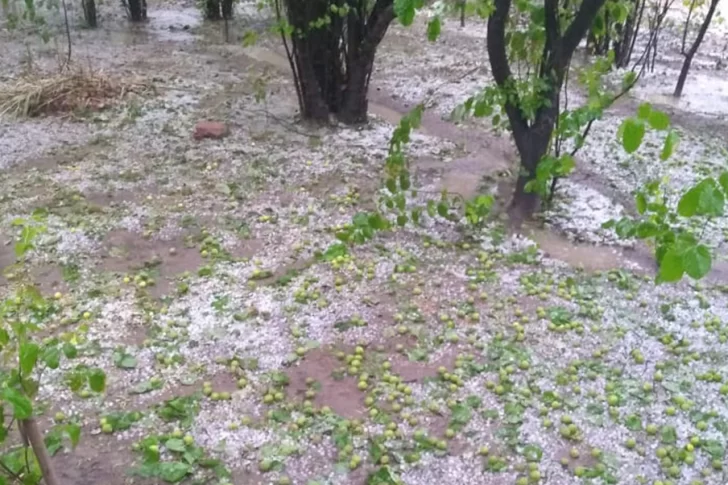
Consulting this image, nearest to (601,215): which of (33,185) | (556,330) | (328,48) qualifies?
(556,330)

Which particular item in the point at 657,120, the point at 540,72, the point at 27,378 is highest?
the point at 657,120

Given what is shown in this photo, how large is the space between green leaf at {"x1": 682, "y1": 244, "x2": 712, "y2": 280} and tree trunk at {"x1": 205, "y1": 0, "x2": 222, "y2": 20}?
9.22 metres

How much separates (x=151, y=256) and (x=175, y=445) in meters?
1.56

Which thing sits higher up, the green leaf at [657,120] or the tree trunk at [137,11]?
the green leaf at [657,120]

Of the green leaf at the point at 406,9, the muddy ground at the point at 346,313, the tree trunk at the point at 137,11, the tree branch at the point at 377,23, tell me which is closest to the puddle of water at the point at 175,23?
the tree trunk at the point at 137,11

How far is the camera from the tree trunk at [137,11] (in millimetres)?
9531

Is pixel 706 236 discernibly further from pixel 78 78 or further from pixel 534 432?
pixel 78 78

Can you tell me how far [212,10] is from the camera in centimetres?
984

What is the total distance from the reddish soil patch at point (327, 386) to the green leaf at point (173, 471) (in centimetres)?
56

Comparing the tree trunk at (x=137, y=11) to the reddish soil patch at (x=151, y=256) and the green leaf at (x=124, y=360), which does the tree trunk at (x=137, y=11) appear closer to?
the reddish soil patch at (x=151, y=256)

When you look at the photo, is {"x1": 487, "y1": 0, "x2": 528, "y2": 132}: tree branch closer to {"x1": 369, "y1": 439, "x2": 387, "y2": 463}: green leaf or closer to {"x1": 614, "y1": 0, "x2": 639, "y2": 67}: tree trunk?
{"x1": 369, "y1": 439, "x2": 387, "y2": 463}: green leaf

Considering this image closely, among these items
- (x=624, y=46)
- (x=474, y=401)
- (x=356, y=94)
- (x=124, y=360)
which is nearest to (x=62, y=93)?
(x=356, y=94)

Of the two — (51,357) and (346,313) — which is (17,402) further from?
(346,313)

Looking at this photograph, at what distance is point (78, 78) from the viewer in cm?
626
